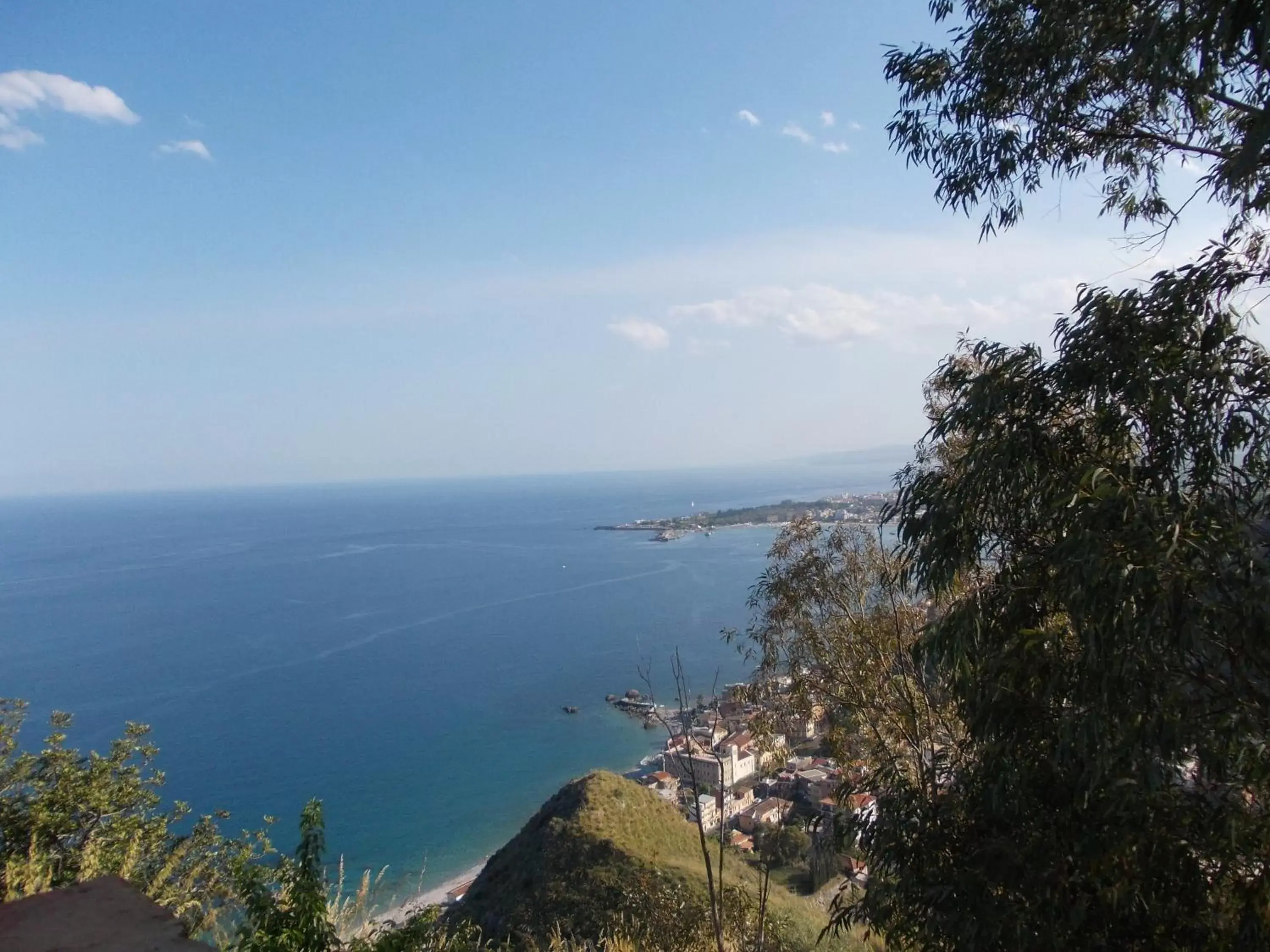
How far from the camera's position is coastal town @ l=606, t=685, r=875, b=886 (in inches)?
169

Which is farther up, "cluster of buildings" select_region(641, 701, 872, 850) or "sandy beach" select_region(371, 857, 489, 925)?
"cluster of buildings" select_region(641, 701, 872, 850)

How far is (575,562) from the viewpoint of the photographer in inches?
1853

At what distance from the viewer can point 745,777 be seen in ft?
59.5

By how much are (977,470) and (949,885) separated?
150cm

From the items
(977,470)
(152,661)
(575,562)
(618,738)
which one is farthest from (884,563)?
(575,562)

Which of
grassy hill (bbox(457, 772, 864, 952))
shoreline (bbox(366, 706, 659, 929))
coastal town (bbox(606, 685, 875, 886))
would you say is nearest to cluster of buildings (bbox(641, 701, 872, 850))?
coastal town (bbox(606, 685, 875, 886))

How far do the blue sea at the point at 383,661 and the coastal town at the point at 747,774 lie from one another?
0.73 meters

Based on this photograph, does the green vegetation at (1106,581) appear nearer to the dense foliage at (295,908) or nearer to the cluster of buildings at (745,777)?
the cluster of buildings at (745,777)

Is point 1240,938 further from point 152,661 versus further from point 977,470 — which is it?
point 152,661

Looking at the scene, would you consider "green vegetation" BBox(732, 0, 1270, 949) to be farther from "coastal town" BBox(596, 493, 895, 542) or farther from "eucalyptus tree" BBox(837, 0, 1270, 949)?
"coastal town" BBox(596, 493, 895, 542)

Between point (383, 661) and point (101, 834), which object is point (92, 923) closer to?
point (101, 834)

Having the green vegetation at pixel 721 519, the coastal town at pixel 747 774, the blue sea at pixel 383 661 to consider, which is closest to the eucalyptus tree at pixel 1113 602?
the coastal town at pixel 747 774

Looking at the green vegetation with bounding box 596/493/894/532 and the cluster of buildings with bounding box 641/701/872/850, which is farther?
the green vegetation with bounding box 596/493/894/532

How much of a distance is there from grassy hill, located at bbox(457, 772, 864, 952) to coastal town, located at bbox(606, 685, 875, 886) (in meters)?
0.67
